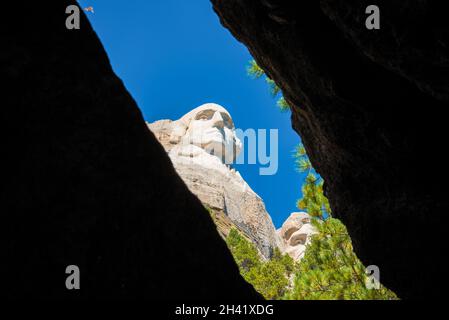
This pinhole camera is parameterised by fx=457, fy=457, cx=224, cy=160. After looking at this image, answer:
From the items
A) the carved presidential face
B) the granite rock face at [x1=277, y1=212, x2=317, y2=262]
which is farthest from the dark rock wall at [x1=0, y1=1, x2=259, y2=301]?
the carved presidential face

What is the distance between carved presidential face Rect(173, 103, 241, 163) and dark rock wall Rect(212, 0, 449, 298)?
56054mm

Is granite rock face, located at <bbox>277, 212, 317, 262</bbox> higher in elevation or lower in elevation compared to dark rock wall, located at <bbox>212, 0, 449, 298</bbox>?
higher

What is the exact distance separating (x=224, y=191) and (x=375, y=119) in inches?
1946

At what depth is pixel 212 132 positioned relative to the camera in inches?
2522

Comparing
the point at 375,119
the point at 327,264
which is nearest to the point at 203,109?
the point at 327,264

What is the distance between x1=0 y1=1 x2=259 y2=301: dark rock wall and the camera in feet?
11.7

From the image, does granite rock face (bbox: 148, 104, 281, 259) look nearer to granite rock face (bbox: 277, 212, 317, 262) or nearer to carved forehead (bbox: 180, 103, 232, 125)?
granite rock face (bbox: 277, 212, 317, 262)

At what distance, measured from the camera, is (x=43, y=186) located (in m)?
3.69

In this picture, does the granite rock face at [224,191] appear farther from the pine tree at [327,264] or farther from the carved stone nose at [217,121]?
the pine tree at [327,264]

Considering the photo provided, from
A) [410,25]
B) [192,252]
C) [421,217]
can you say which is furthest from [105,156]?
[421,217]

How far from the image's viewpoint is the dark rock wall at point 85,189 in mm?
3562

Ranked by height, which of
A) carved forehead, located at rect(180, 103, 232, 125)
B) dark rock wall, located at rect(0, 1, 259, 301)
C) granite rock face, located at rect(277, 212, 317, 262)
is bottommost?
A: dark rock wall, located at rect(0, 1, 259, 301)

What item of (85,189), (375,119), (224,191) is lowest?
(85,189)

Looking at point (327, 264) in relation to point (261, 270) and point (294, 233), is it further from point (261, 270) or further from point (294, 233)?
point (294, 233)
